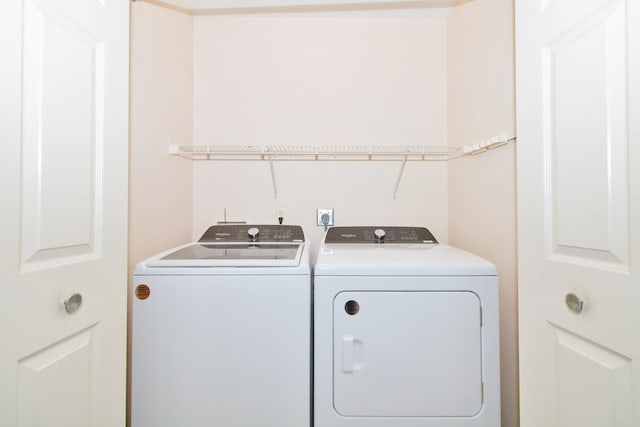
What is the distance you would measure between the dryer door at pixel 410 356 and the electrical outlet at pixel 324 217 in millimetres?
877

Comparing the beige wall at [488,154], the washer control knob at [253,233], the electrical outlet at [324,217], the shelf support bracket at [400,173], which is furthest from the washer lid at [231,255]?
the beige wall at [488,154]

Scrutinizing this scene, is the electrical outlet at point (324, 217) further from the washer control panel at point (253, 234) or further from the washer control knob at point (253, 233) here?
the washer control knob at point (253, 233)

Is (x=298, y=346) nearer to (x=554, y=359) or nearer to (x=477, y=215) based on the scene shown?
(x=554, y=359)

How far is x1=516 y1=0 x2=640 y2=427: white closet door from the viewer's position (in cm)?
64

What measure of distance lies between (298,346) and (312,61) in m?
1.81

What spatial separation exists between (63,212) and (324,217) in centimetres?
141

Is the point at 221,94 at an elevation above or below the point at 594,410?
above

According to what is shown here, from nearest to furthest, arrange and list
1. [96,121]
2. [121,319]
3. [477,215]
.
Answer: [96,121] → [121,319] → [477,215]

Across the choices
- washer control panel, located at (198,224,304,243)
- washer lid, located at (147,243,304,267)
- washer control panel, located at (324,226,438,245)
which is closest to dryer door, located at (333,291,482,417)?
washer lid, located at (147,243,304,267)

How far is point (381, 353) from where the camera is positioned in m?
1.14

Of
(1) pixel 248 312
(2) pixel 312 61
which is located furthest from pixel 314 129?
(1) pixel 248 312

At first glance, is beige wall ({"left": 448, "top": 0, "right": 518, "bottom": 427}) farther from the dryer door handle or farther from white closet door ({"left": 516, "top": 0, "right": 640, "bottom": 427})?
the dryer door handle

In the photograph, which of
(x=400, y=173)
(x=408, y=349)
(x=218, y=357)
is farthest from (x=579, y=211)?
(x=218, y=357)

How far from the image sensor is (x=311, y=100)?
1.97m
